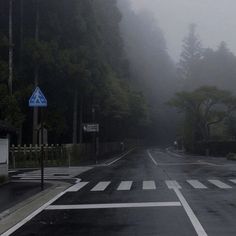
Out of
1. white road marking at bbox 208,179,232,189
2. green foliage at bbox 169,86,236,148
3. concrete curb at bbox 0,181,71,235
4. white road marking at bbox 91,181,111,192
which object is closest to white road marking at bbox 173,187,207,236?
white road marking at bbox 208,179,232,189

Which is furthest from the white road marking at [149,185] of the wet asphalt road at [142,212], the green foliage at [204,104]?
the green foliage at [204,104]

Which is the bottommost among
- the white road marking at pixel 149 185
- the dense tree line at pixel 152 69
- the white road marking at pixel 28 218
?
the white road marking at pixel 28 218

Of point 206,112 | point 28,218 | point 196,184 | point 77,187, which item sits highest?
point 206,112

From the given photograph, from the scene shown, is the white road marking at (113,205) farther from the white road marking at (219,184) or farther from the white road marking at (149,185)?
the white road marking at (219,184)

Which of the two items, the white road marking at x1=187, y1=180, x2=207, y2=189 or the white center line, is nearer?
the white center line

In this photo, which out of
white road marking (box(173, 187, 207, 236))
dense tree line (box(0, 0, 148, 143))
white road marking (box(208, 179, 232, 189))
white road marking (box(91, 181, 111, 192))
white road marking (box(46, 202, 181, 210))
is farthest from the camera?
dense tree line (box(0, 0, 148, 143))

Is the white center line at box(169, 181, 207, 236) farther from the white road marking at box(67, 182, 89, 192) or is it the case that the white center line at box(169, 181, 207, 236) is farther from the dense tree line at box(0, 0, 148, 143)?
the dense tree line at box(0, 0, 148, 143)

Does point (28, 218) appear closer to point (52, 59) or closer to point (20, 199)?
point (20, 199)

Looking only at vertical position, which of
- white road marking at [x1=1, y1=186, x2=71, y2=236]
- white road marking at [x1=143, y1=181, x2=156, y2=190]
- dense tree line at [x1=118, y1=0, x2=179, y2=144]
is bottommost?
white road marking at [x1=1, y1=186, x2=71, y2=236]

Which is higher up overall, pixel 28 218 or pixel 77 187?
pixel 77 187

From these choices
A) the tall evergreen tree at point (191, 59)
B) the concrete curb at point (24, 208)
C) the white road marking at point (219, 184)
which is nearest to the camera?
the concrete curb at point (24, 208)

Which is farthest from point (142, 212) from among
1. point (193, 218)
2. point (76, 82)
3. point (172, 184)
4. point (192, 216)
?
point (76, 82)

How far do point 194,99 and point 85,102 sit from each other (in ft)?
51.9

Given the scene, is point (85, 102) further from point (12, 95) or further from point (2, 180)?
point (2, 180)
